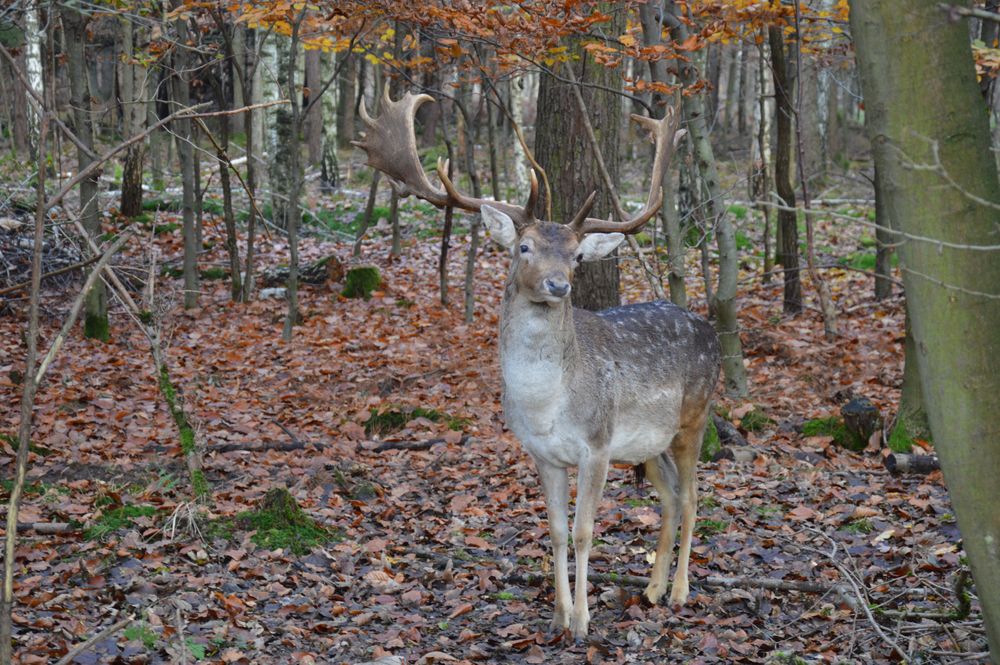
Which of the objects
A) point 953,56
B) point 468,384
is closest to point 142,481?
point 468,384

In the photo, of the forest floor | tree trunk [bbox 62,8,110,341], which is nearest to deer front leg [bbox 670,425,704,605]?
the forest floor

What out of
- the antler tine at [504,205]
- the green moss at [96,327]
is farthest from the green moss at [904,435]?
the green moss at [96,327]

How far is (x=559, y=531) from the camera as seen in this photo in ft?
20.1

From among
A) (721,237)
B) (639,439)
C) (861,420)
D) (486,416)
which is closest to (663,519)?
(639,439)

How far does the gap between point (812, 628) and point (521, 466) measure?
3630mm

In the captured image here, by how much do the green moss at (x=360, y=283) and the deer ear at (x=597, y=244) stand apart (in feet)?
32.0

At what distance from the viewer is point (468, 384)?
1129 cm

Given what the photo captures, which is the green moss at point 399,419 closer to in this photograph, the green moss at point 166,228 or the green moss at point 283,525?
the green moss at point 283,525

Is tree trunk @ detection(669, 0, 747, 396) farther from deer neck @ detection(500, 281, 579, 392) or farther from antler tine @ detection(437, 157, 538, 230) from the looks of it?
deer neck @ detection(500, 281, 579, 392)

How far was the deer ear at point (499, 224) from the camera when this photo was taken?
19.8ft

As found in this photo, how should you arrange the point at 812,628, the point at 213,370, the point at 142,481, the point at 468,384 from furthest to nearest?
1. the point at 213,370
2. the point at 468,384
3. the point at 142,481
4. the point at 812,628

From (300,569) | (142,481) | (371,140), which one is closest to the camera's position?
(300,569)

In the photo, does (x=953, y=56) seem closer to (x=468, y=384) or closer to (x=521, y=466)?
(x=521, y=466)

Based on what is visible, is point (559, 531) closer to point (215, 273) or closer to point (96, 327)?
point (96, 327)
